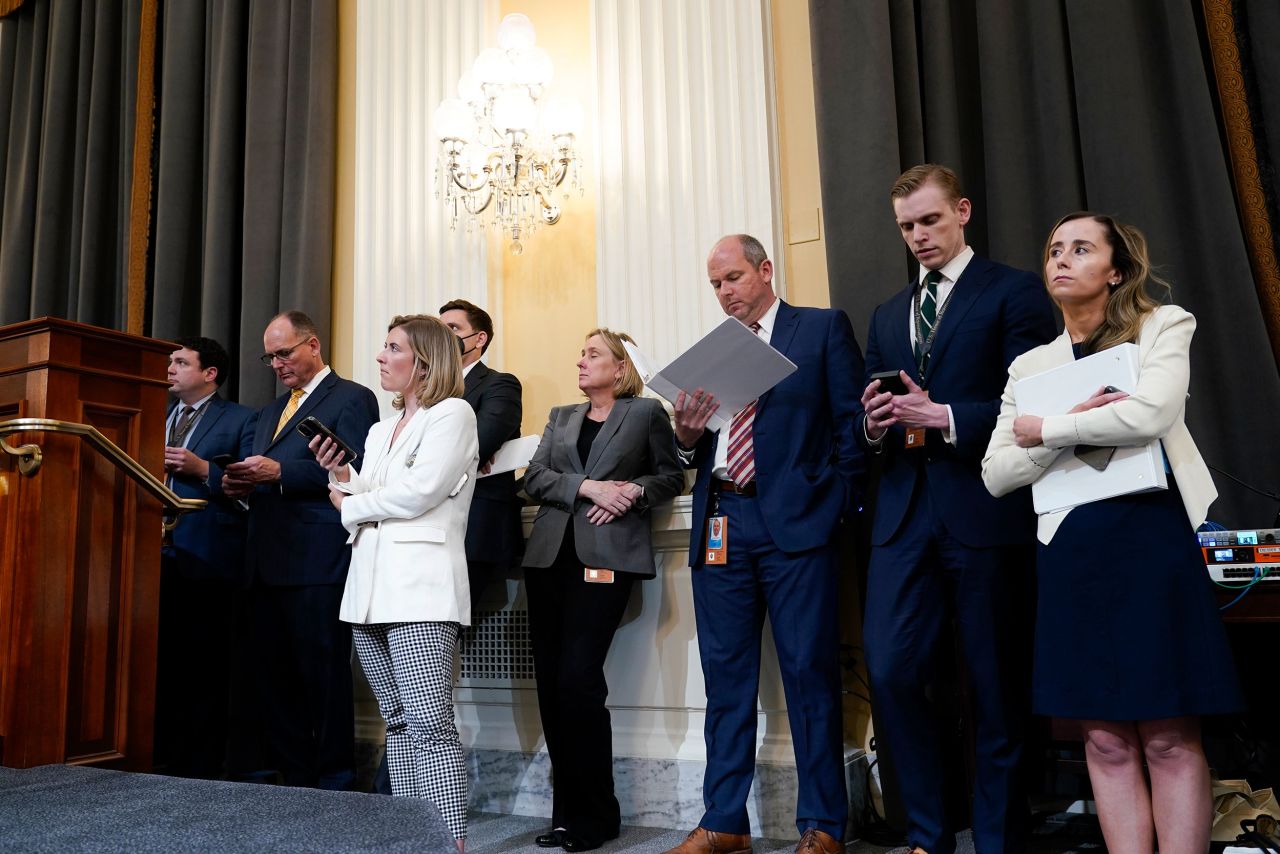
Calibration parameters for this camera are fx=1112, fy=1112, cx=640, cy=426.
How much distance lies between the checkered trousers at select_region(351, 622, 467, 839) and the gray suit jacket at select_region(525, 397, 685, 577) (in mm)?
486

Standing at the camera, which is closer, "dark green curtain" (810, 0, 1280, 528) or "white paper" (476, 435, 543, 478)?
"dark green curtain" (810, 0, 1280, 528)

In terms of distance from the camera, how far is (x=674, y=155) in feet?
12.5

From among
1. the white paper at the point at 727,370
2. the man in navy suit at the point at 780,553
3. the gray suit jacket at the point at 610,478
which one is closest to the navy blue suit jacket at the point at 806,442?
the man in navy suit at the point at 780,553

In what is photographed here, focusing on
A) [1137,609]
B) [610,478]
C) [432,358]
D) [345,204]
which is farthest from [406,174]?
[1137,609]

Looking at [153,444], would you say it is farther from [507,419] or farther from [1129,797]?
[1129,797]

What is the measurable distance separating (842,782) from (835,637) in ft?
1.12

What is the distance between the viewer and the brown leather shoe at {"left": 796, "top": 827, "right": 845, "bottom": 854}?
256 cm

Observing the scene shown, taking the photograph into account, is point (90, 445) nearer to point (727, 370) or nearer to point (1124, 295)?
point (727, 370)

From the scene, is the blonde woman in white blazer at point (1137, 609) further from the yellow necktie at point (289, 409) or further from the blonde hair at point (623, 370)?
the yellow necktie at point (289, 409)

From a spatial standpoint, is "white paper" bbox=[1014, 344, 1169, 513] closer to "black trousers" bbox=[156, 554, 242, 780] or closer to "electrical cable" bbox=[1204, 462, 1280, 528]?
"electrical cable" bbox=[1204, 462, 1280, 528]

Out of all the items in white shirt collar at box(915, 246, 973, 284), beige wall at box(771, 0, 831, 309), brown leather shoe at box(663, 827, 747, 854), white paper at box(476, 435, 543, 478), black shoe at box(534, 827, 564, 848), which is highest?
beige wall at box(771, 0, 831, 309)

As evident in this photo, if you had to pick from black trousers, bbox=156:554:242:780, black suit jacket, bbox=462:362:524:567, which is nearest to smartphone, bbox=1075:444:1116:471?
black suit jacket, bbox=462:362:524:567

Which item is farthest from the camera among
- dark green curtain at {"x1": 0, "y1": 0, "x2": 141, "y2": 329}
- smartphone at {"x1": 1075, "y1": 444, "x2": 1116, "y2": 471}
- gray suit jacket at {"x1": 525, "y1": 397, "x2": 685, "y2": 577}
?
dark green curtain at {"x1": 0, "y1": 0, "x2": 141, "y2": 329}

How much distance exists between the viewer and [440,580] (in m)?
2.72
